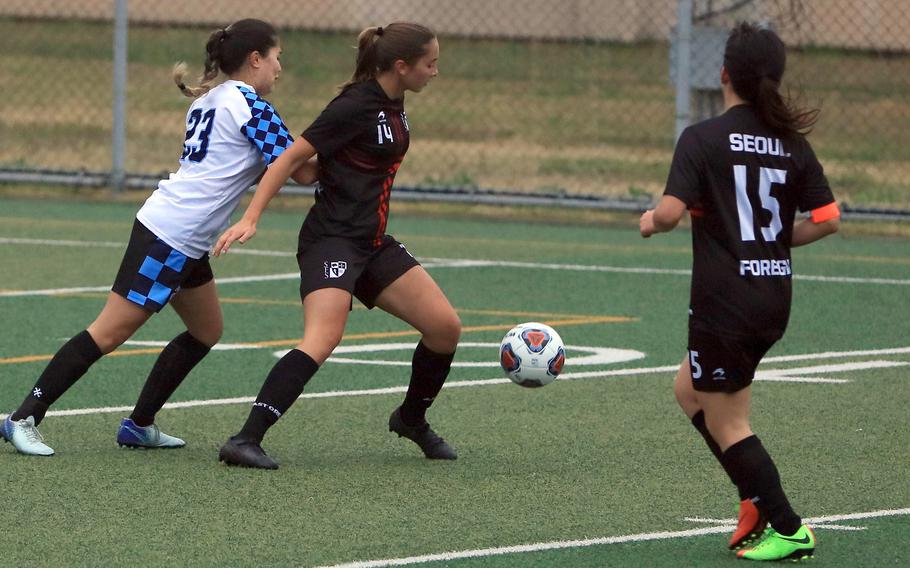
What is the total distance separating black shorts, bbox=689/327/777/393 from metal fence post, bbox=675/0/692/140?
34.2 ft

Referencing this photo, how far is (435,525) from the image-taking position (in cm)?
625

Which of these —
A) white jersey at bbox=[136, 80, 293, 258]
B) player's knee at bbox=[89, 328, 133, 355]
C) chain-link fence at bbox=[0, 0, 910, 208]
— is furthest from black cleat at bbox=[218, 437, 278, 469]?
chain-link fence at bbox=[0, 0, 910, 208]

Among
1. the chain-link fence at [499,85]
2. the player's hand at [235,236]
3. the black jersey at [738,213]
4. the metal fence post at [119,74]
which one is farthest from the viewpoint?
the chain-link fence at [499,85]

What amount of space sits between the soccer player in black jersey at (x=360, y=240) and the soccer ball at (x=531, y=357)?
26 cm

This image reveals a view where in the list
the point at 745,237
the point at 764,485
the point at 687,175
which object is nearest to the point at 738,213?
the point at 745,237

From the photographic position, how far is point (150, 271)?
23.9 ft

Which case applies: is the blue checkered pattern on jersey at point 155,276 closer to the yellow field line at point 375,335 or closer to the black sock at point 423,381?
the black sock at point 423,381

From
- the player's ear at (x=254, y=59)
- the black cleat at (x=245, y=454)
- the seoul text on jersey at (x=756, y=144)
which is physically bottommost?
the black cleat at (x=245, y=454)

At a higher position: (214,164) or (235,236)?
(214,164)

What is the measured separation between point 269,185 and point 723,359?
6.69 ft

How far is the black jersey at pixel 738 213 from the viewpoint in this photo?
579 centimetres

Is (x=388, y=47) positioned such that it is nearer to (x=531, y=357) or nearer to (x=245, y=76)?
(x=245, y=76)

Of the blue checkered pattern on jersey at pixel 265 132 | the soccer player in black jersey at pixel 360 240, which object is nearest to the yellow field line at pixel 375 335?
→ the soccer player in black jersey at pixel 360 240

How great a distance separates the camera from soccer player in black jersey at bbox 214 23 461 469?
7133 millimetres
